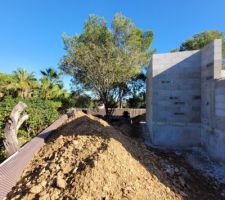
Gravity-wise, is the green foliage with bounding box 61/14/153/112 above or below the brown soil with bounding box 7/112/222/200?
above

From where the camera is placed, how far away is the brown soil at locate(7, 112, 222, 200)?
12.3ft

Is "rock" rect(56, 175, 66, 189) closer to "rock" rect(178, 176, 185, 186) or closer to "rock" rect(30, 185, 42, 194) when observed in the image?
"rock" rect(30, 185, 42, 194)

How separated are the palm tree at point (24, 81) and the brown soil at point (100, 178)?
7839 mm

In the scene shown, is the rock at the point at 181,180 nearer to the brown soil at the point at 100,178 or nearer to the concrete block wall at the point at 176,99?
the brown soil at the point at 100,178

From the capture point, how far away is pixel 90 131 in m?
7.16

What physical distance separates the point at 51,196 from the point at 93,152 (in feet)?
5.50

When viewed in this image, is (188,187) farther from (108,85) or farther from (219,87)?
(108,85)

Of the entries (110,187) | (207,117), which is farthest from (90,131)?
(207,117)

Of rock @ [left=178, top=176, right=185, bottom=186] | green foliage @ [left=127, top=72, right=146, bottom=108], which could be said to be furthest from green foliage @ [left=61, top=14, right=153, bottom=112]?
rock @ [left=178, top=176, right=185, bottom=186]

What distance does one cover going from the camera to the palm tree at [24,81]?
500 inches

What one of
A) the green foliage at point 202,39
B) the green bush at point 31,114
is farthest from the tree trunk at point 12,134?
the green foliage at point 202,39

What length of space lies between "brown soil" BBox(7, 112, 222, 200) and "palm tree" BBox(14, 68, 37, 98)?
25.7ft

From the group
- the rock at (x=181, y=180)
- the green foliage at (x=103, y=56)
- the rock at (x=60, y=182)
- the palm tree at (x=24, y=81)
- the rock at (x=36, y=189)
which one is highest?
the green foliage at (x=103, y=56)

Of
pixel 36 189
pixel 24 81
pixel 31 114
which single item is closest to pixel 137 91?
pixel 24 81
